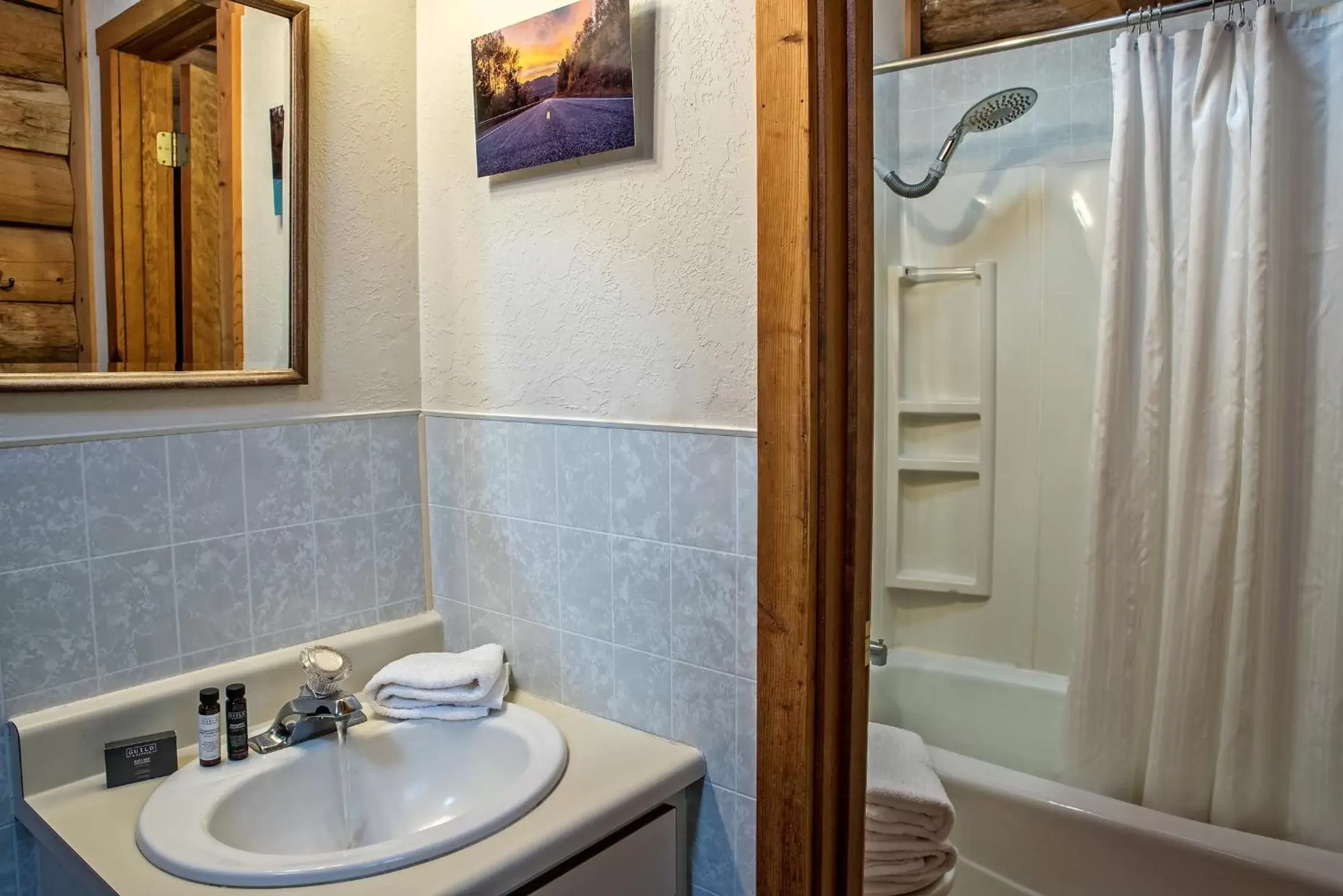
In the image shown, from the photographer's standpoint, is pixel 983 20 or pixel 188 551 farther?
pixel 983 20

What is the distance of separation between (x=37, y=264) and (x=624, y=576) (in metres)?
0.84

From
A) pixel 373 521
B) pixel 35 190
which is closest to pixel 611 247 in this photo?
pixel 373 521

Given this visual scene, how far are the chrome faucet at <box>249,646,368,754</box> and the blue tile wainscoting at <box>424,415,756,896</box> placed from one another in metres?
0.29

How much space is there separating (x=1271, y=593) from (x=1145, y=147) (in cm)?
91

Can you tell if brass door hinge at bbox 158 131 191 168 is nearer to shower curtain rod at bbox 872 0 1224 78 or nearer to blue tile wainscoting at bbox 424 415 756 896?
blue tile wainscoting at bbox 424 415 756 896

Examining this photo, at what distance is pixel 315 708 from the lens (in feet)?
4.09

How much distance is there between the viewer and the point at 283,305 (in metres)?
1.35

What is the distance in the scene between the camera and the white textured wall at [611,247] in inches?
44.4

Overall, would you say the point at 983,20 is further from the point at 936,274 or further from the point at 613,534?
the point at 613,534

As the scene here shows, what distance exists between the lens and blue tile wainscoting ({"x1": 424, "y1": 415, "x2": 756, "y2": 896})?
117 centimetres

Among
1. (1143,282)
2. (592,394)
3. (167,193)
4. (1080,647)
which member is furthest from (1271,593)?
(167,193)

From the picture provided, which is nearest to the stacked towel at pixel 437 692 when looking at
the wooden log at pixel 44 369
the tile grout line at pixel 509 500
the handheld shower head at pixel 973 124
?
the tile grout line at pixel 509 500

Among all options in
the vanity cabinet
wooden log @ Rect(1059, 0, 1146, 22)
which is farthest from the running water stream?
wooden log @ Rect(1059, 0, 1146, 22)

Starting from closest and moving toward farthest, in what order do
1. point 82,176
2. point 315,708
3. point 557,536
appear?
point 82,176
point 315,708
point 557,536
